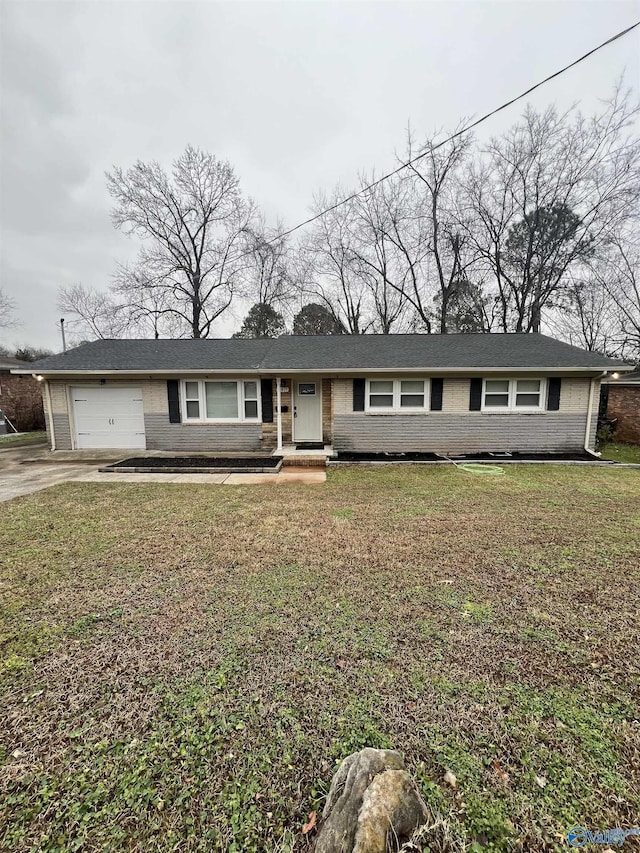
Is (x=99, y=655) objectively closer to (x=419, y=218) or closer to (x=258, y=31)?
(x=258, y=31)

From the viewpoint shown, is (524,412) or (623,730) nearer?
(623,730)

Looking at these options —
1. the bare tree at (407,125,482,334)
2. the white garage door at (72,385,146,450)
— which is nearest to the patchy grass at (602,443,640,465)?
the bare tree at (407,125,482,334)

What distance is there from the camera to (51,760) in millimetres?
1792

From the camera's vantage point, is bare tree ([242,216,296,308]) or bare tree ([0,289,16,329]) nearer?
bare tree ([242,216,296,308])

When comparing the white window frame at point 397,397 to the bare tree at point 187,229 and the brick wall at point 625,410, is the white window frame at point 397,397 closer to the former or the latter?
the brick wall at point 625,410

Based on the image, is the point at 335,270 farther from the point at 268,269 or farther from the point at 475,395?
the point at 475,395

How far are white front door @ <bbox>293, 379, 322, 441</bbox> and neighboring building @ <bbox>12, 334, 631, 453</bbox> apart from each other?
0.10 ft

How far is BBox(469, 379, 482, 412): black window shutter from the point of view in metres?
9.57

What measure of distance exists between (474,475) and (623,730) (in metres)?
6.02

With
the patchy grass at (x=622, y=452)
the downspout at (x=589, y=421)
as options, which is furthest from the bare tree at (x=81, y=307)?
the patchy grass at (x=622, y=452)

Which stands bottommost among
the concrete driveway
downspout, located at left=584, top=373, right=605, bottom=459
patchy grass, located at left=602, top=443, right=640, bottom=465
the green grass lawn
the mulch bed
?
the green grass lawn

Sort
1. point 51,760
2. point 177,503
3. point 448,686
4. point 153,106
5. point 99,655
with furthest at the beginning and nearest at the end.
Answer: point 153,106, point 177,503, point 99,655, point 448,686, point 51,760

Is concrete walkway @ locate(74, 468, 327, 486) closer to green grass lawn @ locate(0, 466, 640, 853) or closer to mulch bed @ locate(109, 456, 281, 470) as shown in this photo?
mulch bed @ locate(109, 456, 281, 470)

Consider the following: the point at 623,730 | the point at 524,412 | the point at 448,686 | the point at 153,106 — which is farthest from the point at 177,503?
the point at 153,106
